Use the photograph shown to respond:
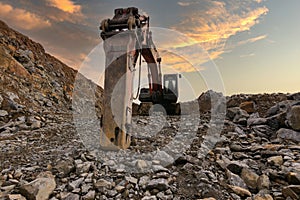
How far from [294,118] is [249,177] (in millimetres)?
3003

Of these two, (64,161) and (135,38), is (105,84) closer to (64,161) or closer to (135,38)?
(135,38)

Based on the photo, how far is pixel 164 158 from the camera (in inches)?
138

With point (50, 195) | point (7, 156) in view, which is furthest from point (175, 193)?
point (7, 156)

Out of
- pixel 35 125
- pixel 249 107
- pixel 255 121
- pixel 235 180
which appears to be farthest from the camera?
pixel 249 107

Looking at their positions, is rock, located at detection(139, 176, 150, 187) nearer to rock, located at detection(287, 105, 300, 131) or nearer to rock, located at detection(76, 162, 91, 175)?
rock, located at detection(76, 162, 91, 175)

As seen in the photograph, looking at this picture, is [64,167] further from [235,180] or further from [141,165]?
[235,180]

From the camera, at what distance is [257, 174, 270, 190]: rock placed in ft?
10.3

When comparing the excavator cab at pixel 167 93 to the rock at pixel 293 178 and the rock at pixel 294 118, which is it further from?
the rock at pixel 293 178

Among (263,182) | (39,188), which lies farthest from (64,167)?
(263,182)

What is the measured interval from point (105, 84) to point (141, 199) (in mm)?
1966

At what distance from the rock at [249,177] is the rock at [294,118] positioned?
112 inches

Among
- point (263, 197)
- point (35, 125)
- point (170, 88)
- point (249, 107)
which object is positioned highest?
point (170, 88)

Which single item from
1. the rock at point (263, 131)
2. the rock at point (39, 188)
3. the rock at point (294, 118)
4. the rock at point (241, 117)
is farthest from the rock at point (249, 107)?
the rock at point (39, 188)

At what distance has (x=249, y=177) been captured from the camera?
329 centimetres
